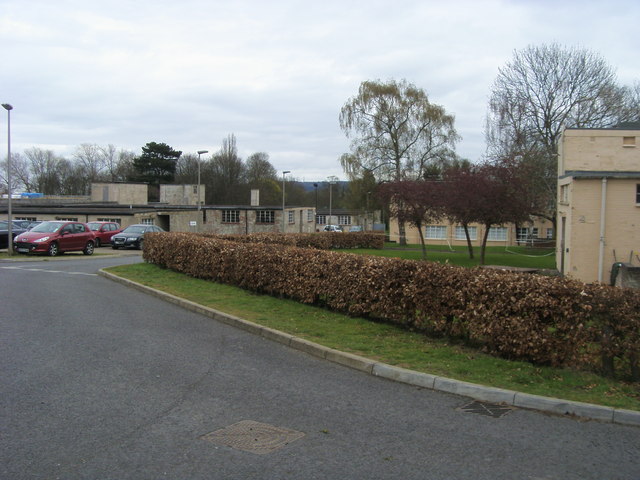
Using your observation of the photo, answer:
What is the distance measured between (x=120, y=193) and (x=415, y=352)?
68662 millimetres

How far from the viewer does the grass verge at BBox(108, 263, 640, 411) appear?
6.07 meters

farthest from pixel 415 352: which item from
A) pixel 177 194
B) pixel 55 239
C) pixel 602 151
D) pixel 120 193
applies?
pixel 177 194

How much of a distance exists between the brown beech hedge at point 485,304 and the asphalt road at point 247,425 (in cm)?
144

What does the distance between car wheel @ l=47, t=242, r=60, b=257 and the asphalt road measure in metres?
18.5

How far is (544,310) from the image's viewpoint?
6.88m

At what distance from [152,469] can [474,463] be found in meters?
2.48

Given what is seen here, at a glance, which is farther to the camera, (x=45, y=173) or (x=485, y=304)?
(x=45, y=173)

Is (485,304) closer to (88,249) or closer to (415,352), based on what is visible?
(415,352)

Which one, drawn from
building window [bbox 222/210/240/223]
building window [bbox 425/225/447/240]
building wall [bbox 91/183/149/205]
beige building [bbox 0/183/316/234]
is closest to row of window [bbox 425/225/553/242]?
building window [bbox 425/225/447/240]

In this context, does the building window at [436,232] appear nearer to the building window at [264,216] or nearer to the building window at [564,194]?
the building window at [264,216]

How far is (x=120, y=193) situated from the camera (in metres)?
70.2

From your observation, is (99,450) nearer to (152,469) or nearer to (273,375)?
(152,469)

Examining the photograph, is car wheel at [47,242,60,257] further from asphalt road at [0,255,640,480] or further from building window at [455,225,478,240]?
building window at [455,225,478,240]

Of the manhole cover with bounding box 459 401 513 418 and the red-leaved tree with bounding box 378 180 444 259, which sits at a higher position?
the red-leaved tree with bounding box 378 180 444 259
